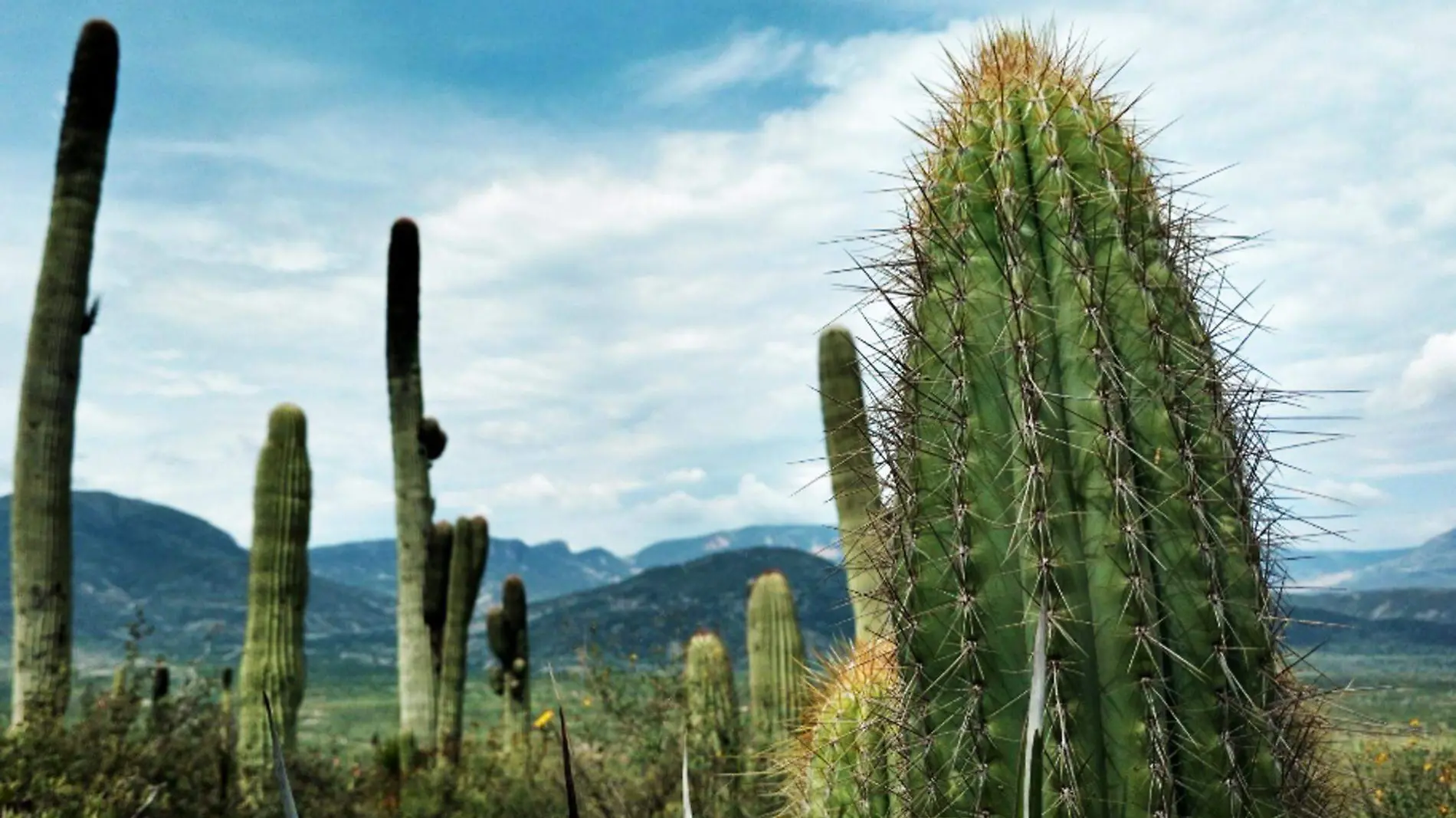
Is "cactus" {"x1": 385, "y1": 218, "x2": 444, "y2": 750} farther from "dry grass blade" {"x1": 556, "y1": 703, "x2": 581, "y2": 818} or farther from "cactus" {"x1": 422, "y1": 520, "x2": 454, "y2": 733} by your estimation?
"dry grass blade" {"x1": 556, "y1": 703, "x2": 581, "y2": 818}

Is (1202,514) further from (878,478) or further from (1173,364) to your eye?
(878,478)

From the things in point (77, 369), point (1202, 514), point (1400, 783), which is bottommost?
point (1400, 783)

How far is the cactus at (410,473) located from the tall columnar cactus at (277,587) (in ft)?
4.97

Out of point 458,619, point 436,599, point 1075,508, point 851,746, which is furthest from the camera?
point 458,619

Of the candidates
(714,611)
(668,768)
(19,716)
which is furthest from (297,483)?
(714,611)

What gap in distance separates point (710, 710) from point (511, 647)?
611 cm

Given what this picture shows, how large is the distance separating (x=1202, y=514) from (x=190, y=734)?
8214 mm

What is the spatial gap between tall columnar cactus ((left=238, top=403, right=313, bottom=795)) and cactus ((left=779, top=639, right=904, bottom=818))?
262 inches

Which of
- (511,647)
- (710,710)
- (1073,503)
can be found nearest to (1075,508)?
(1073,503)

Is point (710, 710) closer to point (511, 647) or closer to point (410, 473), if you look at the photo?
point (410, 473)

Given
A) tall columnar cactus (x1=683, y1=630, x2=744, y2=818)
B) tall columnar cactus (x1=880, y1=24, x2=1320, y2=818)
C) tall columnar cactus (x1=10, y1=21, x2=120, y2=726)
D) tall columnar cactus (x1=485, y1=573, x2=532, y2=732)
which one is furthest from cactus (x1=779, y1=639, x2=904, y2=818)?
tall columnar cactus (x1=485, y1=573, x2=532, y2=732)

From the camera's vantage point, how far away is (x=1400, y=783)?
6066 mm

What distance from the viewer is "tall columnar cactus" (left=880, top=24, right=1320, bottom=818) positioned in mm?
2186

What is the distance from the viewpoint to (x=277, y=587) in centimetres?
959
